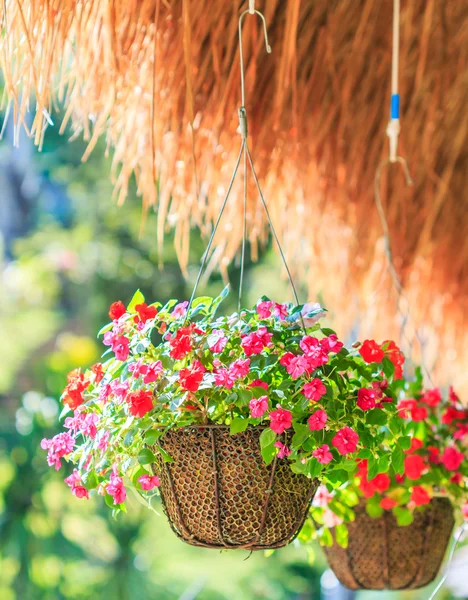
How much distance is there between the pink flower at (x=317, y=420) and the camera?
89 cm

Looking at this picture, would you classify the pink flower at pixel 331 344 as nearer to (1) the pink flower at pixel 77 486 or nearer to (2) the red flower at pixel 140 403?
(2) the red flower at pixel 140 403

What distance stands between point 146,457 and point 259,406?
0.16 m

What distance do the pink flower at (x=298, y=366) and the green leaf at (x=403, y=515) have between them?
508mm

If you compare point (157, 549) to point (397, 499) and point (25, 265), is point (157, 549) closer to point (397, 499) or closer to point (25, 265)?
point (25, 265)

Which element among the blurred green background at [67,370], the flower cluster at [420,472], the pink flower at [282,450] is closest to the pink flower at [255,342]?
the pink flower at [282,450]

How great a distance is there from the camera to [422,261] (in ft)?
6.59

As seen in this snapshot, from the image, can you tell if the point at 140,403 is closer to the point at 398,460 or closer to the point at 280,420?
the point at 280,420

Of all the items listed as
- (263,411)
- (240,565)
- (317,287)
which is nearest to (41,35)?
(263,411)

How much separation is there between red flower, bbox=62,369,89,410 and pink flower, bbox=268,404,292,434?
0.26 metres

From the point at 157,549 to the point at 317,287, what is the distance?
3476 mm

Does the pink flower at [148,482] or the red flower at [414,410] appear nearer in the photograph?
the pink flower at [148,482]

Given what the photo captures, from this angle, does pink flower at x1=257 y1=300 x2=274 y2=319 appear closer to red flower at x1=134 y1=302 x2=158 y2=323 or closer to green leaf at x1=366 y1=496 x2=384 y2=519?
red flower at x1=134 y1=302 x2=158 y2=323

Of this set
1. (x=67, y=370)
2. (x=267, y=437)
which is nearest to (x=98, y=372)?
(x=267, y=437)

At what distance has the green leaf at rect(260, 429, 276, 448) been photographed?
88 centimetres
